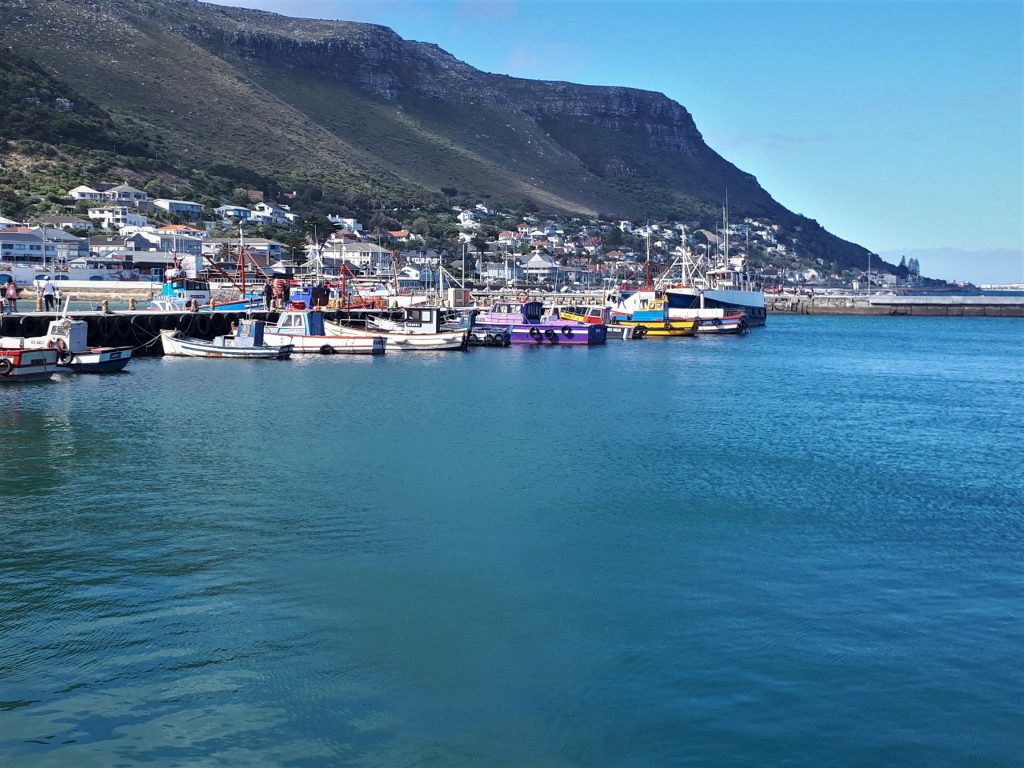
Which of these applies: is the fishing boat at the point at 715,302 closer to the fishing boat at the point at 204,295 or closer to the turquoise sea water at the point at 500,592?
the fishing boat at the point at 204,295

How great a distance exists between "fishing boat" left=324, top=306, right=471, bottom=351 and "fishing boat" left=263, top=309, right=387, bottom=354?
721 millimetres

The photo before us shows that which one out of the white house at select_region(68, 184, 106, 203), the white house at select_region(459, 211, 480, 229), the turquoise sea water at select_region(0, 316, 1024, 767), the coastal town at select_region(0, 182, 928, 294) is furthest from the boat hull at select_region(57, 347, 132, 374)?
the white house at select_region(459, 211, 480, 229)

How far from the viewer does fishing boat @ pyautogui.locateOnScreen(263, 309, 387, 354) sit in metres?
58.4

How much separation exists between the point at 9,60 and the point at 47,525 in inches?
5617

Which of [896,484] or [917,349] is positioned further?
[917,349]

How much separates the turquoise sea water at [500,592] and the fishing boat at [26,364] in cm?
649

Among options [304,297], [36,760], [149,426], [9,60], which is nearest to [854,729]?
[36,760]

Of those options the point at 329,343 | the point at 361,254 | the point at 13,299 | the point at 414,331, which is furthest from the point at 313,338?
the point at 361,254

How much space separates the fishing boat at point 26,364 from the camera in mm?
40375

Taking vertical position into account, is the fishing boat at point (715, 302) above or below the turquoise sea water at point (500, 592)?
above

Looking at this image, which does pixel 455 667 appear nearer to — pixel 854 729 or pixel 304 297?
pixel 854 729

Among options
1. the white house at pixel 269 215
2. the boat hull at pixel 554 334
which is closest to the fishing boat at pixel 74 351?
the boat hull at pixel 554 334

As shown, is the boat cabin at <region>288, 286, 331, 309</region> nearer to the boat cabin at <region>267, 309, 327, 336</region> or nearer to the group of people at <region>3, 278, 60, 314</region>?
the boat cabin at <region>267, 309, 327, 336</region>

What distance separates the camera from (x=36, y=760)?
1072cm
